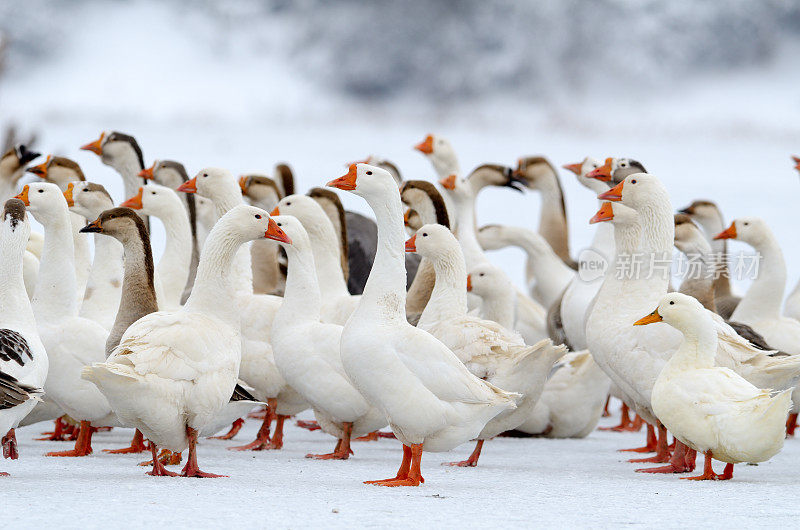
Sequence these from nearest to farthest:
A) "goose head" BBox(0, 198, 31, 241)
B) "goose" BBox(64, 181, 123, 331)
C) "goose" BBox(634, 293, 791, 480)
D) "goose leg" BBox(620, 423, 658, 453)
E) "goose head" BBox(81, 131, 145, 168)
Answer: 1. "goose" BBox(634, 293, 791, 480)
2. "goose head" BBox(0, 198, 31, 241)
3. "goose" BBox(64, 181, 123, 331)
4. "goose leg" BBox(620, 423, 658, 453)
5. "goose head" BBox(81, 131, 145, 168)

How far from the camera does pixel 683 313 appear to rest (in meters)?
6.32

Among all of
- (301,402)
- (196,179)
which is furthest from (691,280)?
(196,179)

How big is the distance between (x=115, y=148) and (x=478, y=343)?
15.4ft

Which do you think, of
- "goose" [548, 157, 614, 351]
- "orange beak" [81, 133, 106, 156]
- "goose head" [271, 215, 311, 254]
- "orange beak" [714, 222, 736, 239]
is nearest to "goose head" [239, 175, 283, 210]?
"orange beak" [81, 133, 106, 156]

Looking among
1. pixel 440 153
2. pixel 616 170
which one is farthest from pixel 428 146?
pixel 616 170

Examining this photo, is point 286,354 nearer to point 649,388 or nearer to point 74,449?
point 74,449

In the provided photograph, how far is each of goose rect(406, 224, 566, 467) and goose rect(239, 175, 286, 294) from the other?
289 cm

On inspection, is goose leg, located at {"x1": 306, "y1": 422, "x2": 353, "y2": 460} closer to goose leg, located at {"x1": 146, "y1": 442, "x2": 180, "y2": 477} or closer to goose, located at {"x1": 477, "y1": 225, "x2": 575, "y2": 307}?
goose leg, located at {"x1": 146, "y1": 442, "x2": 180, "y2": 477}

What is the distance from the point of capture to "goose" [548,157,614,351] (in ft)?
32.0

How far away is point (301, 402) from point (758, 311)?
4.03 m

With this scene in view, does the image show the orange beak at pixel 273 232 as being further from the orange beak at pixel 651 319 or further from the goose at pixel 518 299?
the goose at pixel 518 299

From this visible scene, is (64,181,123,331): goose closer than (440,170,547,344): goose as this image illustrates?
Yes

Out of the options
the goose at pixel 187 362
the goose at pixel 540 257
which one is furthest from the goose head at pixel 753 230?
the goose at pixel 187 362

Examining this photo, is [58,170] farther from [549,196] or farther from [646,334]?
[549,196]
